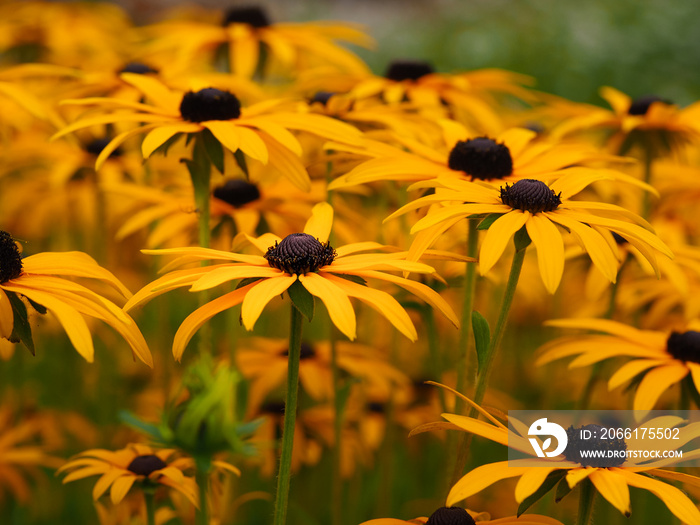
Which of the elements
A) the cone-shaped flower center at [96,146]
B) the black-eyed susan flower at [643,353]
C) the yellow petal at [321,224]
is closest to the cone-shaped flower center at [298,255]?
the yellow petal at [321,224]

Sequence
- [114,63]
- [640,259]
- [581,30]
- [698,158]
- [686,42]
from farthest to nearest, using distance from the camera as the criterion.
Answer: [581,30] → [686,42] → [698,158] → [114,63] → [640,259]

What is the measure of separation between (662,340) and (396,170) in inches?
28.0

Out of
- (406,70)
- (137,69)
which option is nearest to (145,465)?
(137,69)

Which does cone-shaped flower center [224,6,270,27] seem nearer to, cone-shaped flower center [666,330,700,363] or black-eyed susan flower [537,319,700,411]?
black-eyed susan flower [537,319,700,411]

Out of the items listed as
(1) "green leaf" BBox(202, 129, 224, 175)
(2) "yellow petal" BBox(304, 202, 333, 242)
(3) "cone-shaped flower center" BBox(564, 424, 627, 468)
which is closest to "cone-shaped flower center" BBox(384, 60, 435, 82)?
(1) "green leaf" BBox(202, 129, 224, 175)

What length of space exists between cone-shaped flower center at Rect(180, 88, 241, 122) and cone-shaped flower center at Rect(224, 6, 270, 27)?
3.46 feet

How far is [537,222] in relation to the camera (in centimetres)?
127

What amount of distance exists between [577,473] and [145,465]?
0.80 meters

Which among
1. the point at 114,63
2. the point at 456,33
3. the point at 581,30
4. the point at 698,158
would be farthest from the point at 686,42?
the point at 114,63

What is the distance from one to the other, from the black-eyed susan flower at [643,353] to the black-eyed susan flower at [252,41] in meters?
1.22

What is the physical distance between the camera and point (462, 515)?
1.14 metres

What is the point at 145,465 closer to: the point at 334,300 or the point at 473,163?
the point at 334,300

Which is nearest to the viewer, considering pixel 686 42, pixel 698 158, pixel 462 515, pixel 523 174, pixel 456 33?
pixel 462 515

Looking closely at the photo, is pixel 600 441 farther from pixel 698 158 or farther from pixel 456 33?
pixel 456 33
